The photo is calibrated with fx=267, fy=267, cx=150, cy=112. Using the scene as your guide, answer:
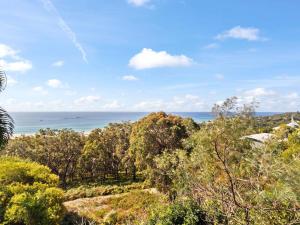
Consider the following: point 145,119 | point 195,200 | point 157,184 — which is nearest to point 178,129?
point 145,119

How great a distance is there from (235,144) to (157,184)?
12492mm

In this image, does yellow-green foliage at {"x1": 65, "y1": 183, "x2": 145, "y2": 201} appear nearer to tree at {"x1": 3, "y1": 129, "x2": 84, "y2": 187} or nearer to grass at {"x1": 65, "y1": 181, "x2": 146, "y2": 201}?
grass at {"x1": 65, "y1": 181, "x2": 146, "y2": 201}

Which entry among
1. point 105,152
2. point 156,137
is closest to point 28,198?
point 156,137

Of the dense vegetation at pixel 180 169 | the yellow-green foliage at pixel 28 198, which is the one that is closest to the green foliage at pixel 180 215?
the dense vegetation at pixel 180 169

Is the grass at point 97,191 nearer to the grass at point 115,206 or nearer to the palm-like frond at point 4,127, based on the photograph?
the grass at point 115,206

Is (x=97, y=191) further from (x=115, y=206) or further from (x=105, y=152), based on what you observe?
(x=105, y=152)

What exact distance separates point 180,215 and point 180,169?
2.40 meters

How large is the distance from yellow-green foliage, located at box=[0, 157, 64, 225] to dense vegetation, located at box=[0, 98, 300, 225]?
24cm

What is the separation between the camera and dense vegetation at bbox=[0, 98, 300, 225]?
270 inches

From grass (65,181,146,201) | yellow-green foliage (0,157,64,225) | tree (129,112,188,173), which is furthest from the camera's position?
grass (65,181,146,201)

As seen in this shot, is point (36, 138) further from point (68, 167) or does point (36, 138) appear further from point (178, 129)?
point (178, 129)

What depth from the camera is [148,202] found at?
63.3 ft

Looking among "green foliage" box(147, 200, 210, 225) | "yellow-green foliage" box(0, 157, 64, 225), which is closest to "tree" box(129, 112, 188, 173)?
"yellow-green foliage" box(0, 157, 64, 225)

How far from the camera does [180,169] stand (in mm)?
9539
